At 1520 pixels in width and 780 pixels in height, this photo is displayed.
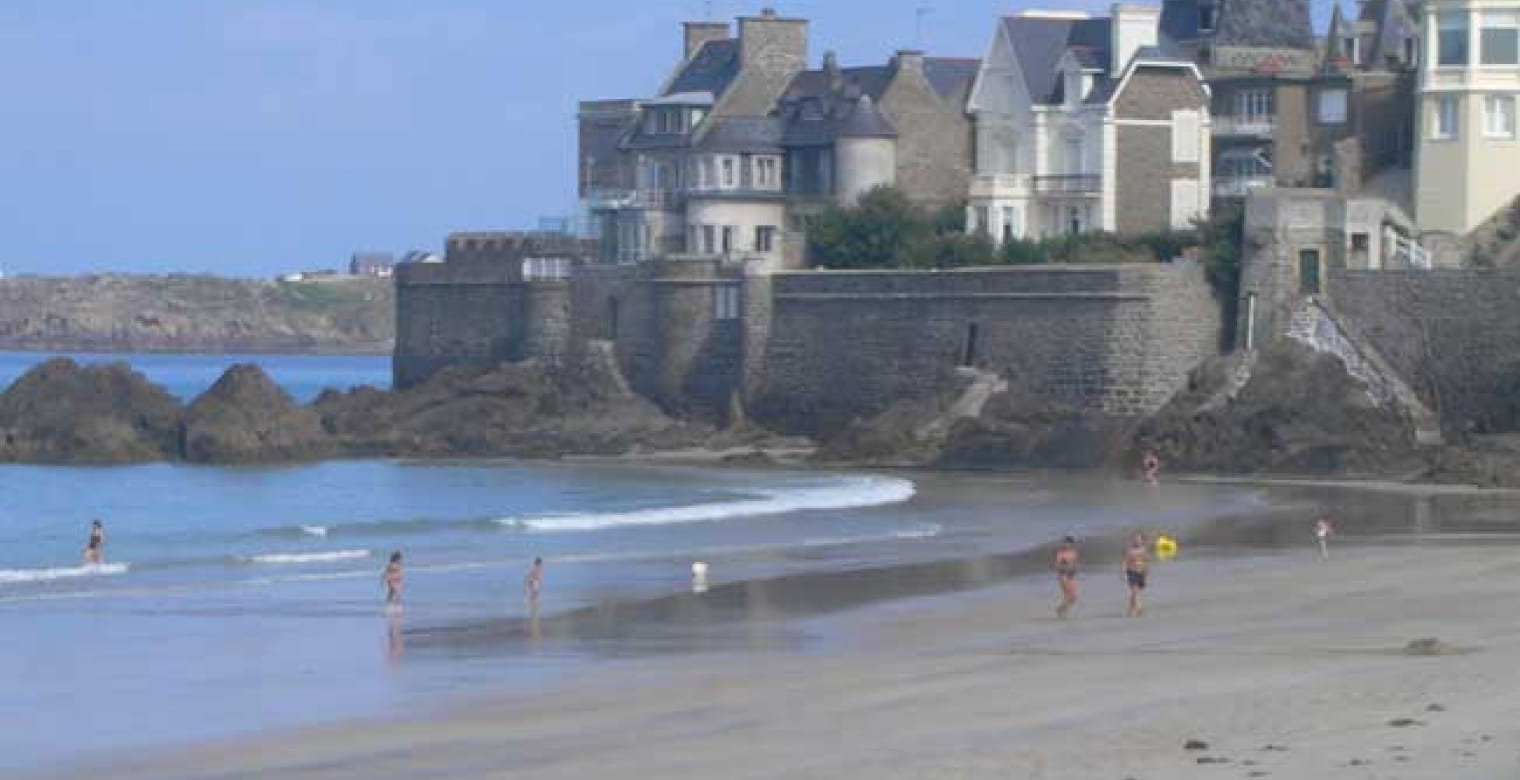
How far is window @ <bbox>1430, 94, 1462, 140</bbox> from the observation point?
51541 mm

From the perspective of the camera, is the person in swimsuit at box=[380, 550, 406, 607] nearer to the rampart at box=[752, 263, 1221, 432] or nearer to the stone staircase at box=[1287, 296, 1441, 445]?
the rampart at box=[752, 263, 1221, 432]

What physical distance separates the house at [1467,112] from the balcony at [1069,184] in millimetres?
6820

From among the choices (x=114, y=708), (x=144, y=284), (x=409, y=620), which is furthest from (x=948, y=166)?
(x=144, y=284)

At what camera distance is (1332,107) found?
55688 mm

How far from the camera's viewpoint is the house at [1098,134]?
5694cm

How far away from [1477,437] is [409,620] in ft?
68.7

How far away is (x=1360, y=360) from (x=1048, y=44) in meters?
11.4

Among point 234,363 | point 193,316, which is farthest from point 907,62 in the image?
point 193,316

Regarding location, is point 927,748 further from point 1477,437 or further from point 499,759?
point 1477,437

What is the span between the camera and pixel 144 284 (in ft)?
520

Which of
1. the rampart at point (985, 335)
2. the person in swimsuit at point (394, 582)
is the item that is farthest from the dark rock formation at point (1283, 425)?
the person in swimsuit at point (394, 582)

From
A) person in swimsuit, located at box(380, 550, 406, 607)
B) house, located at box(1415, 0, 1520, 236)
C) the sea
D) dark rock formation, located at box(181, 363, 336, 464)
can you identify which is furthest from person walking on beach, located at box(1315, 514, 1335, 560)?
dark rock formation, located at box(181, 363, 336, 464)

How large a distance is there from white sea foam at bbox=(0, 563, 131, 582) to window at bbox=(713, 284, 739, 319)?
65.5ft

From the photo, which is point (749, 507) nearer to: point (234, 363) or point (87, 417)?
point (87, 417)
